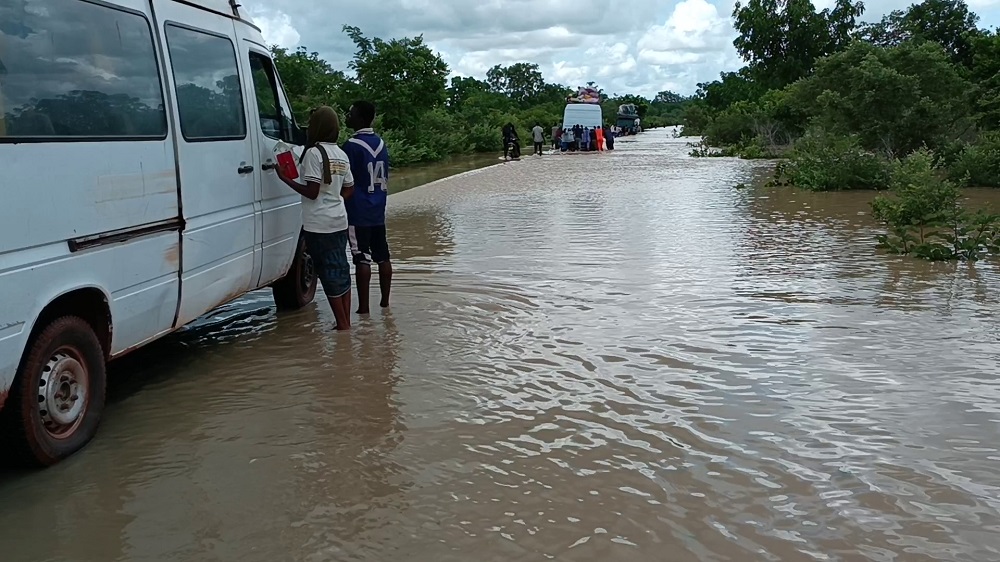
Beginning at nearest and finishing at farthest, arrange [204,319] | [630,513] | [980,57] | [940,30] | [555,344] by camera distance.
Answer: [630,513] → [555,344] → [204,319] → [980,57] → [940,30]

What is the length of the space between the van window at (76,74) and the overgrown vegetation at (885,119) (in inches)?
309

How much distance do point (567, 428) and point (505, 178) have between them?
2023 cm

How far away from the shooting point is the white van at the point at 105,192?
3.99 metres

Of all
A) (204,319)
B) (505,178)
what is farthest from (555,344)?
(505,178)

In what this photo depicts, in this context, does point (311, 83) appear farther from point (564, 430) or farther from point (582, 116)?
point (564, 430)

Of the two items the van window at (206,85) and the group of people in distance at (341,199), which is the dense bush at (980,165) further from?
the van window at (206,85)

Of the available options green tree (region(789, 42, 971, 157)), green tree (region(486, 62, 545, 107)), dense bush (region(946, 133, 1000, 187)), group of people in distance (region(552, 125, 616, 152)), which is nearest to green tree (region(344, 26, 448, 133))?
group of people in distance (region(552, 125, 616, 152))

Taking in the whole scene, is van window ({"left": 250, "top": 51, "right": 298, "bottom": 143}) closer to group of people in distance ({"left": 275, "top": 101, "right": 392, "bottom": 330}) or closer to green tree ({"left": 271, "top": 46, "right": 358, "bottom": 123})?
→ group of people in distance ({"left": 275, "top": 101, "right": 392, "bottom": 330})

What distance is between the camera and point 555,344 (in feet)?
21.2

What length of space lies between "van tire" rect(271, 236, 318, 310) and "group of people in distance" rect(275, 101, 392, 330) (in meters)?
0.56

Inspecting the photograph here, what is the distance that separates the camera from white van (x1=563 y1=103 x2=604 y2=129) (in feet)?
151

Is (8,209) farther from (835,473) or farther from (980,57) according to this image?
(980,57)

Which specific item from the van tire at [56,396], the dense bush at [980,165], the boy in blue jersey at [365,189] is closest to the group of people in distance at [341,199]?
the boy in blue jersey at [365,189]

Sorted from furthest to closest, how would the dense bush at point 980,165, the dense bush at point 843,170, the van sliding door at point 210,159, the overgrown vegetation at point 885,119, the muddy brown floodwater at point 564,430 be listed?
the dense bush at point 843,170 < the dense bush at point 980,165 < the overgrown vegetation at point 885,119 < the van sliding door at point 210,159 < the muddy brown floodwater at point 564,430
